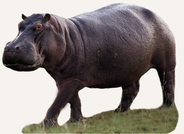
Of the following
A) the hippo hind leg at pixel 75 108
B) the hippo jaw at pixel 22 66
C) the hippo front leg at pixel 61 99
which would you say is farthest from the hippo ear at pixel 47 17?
the hippo hind leg at pixel 75 108

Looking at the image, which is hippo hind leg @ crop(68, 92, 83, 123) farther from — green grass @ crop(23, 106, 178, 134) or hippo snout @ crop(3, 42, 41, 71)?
hippo snout @ crop(3, 42, 41, 71)

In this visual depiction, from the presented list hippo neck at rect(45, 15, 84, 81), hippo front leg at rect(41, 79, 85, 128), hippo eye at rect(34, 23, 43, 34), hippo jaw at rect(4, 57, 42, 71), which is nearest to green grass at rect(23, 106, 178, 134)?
hippo front leg at rect(41, 79, 85, 128)

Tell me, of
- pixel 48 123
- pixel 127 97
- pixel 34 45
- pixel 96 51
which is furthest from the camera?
pixel 127 97

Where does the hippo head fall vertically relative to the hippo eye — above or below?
below

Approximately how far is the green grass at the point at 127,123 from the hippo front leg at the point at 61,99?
0.34 ft

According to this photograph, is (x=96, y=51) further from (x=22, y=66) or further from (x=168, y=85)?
(x=168, y=85)

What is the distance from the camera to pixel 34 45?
4.57 m

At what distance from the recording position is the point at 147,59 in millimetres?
5617

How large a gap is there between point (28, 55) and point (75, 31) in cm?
82

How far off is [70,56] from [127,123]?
1198 millimetres

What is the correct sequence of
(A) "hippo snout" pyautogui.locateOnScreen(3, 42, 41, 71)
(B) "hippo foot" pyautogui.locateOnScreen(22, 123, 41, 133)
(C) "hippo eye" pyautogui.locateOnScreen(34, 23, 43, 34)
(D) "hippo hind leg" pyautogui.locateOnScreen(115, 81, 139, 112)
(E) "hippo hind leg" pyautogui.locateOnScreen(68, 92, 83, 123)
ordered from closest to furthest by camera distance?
(A) "hippo snout" pyautogui.locateOnScreen(3, 42, 41, 71)
(C) "hippo eye" pyautogui.locateOnScreen(34, 23, 43, 34)
(B) "hippo foot" pyautogui.locateOnScreen(22, 123, 41, 133)
(E) "hippo hind leg" pyautogui.locateOnScreen(68, 92, 83, 123)
(D) "hippo hind leg" pyautogui.locateOnScreen(115, 81, 139, 112)

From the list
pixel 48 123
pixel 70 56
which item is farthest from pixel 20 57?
pixel 48 123

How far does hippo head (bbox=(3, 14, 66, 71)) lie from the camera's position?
4.49m

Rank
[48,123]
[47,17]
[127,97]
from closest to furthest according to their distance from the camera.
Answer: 1. [47,17]
2. [48,123]
3. [127,97]
